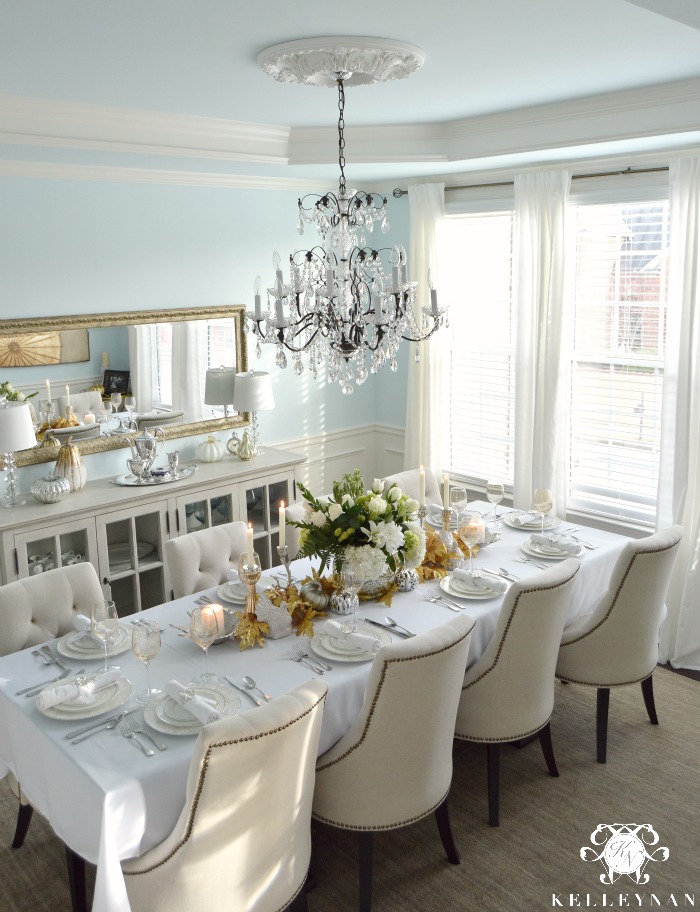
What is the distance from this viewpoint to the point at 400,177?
17.5 ft

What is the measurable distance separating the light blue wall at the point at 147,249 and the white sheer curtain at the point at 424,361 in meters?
0.28

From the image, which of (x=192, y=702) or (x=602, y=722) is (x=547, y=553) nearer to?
(x=602, y=722)

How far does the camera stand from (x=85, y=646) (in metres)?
2.86

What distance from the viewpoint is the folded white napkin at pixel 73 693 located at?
8.11 feet

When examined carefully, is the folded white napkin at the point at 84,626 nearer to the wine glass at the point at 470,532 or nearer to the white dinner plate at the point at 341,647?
the white dinner plate at the point at 341,647

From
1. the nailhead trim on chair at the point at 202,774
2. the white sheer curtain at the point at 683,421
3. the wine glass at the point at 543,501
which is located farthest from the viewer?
the white sheer curtain at the point at 683,421

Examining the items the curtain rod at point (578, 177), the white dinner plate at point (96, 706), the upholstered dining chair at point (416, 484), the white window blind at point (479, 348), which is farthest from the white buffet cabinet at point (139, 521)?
the curtain rod at point (578, 177)

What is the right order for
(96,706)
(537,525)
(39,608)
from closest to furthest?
1. (96,706)
2. (39,608)
3. (537,525)

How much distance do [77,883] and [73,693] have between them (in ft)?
2.03

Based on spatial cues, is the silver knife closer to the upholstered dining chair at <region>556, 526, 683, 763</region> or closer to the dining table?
the dining table

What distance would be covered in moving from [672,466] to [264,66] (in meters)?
2.87

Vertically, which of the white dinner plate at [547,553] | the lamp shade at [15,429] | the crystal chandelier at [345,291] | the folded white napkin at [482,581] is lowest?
the folded white napkin at [482,581]

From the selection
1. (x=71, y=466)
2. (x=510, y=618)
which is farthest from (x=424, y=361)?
(x=510, y=618)

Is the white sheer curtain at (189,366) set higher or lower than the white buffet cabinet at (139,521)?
higher
